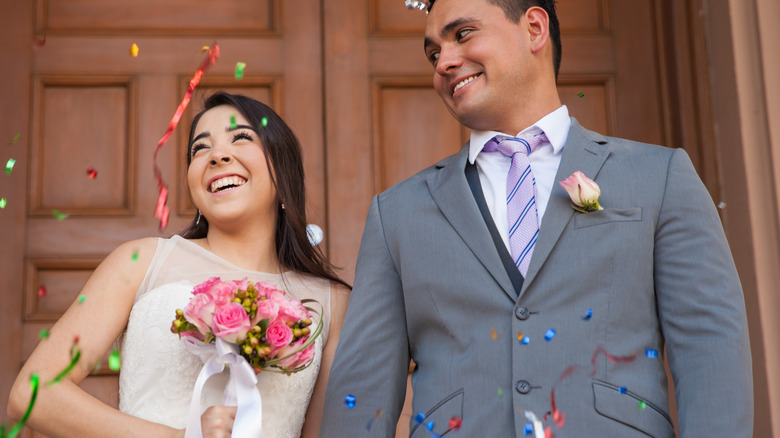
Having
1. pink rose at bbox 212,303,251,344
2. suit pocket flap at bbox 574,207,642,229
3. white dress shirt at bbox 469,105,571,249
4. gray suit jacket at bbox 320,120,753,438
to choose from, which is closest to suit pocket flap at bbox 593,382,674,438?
gray suit jacket at bbox 320,120,753,438

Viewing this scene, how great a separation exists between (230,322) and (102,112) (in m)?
2.13

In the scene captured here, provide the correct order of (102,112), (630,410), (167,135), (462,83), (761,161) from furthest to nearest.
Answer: (102,112), (167,135), (761,161), (462,83), (630,410)

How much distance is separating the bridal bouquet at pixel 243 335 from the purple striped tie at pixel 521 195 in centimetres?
62

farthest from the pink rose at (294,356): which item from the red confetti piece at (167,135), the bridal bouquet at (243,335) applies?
the red confetti piece at (167,135)

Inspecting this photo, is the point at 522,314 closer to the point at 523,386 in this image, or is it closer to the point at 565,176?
the point at 523,386

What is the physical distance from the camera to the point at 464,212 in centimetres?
250

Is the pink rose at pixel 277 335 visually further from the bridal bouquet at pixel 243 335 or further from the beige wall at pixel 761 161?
the beige wall at pixel 761 161

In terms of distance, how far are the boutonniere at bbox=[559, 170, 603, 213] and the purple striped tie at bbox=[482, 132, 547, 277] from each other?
12 cm

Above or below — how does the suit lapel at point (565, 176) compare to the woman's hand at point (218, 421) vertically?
above

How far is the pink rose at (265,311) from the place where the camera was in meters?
2.49

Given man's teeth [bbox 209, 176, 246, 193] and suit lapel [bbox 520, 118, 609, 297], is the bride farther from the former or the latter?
suit lapel [bbox 520, 118, 609, 297]

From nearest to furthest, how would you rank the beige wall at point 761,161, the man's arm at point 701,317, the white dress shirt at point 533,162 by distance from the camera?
the man's arm at point 701,317 < the white dress shirt at point 533,162 < the beige wall at point 761,161

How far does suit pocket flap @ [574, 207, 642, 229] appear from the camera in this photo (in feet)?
7.73

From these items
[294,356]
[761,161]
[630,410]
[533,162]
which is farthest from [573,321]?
[761,161]
